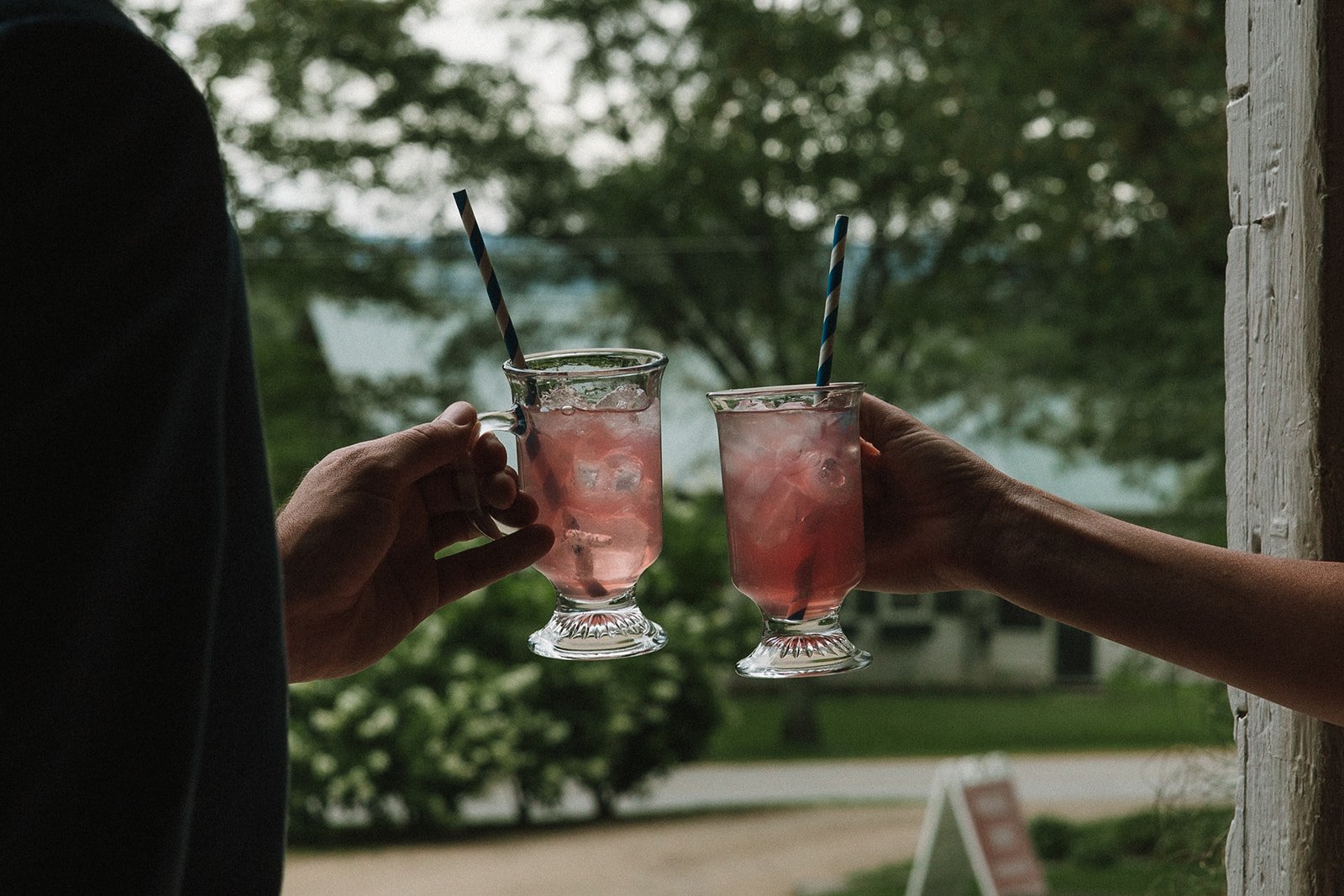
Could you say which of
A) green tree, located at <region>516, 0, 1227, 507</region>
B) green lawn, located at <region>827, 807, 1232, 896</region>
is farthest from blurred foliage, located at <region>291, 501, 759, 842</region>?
green tree, located at <region>516, 0, 1227, 507</region>

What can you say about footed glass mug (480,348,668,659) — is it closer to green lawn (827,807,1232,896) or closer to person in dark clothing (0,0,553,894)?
person in dark clothing (0,0,553,894)

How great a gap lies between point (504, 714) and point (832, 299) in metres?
5.31

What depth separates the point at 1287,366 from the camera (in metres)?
1.61

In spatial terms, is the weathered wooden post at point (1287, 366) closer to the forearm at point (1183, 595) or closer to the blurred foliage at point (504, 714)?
the forearm at point (1183, 595)

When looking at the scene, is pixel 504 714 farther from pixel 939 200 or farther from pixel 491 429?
pixel 491 429

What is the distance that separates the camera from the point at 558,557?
1.64m

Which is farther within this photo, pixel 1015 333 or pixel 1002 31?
pixel 1015 333

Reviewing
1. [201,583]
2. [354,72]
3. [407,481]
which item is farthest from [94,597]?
[354,72]

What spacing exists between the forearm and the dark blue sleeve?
1057mm

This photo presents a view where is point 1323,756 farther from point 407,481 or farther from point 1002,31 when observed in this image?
point 1002,31

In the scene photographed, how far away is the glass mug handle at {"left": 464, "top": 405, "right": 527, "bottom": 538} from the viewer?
1591mm

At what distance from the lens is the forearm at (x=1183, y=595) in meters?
1.40

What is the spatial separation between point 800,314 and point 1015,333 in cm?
128

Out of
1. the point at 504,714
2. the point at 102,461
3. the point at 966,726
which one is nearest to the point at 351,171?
the point at 504,714
